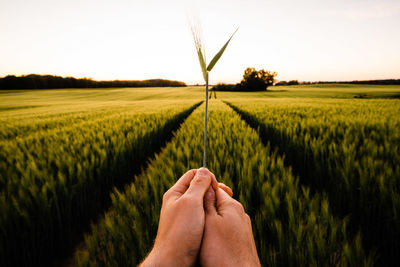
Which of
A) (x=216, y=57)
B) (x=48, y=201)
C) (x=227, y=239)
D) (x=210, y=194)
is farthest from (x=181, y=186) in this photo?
(x=48, y=201)

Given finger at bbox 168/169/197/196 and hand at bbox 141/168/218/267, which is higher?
finger at bbox 168/169/197/196

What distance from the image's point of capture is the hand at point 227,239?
462 mm

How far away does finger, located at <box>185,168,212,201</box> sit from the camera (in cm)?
53

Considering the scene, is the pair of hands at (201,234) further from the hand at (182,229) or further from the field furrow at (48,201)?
the field furrow at (48,201)

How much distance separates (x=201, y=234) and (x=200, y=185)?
13 cm

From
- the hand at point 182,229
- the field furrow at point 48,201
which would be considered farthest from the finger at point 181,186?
the field furrow at point 48,201

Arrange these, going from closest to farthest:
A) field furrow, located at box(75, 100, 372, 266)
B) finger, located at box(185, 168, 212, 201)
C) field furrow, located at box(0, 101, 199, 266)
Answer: finger, located at box(185, 168, 212, 201) < field furrow, located at box(75, 100, 372, 266) < field furrow, located at box(0, 101, 199, 266)

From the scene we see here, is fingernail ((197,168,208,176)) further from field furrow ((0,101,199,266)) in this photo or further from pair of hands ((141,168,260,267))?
field furrow ((0,101,199,266))

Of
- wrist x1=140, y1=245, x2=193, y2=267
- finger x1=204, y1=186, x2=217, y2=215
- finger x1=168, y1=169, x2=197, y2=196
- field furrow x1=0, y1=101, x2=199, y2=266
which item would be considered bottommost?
field furrow x1=0, y1=101, x2=199, y2=266

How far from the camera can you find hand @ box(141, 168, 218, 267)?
1.48 ft

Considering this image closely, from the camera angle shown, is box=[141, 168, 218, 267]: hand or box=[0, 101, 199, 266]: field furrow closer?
box=[141, 168, 218, 267]: hand

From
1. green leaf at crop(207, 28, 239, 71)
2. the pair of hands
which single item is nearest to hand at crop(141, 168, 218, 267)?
the pair of hands

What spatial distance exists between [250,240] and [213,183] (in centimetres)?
19

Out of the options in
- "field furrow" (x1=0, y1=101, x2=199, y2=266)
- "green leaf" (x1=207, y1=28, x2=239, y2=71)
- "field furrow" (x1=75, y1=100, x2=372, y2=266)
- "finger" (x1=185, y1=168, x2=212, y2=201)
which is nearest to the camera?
"green leaf" (x1=207, y1=28, x2=239, y2=71)
